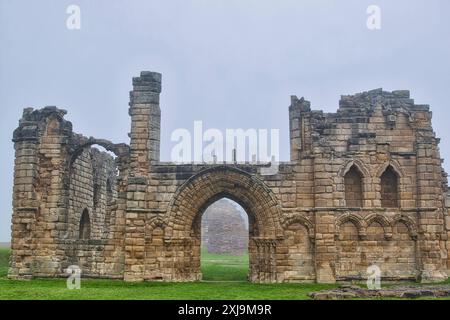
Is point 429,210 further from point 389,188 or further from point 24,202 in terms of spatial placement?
point 24,202

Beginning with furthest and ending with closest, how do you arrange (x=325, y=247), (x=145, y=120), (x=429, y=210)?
(x=145, y=120), (x=429, y=210), (x=325, y=247)

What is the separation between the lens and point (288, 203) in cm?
1886

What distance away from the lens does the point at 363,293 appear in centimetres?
1392

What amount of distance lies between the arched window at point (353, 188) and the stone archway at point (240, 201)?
257cm

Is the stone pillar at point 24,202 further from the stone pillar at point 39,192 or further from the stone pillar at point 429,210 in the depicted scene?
the stone pillar at point 429,210

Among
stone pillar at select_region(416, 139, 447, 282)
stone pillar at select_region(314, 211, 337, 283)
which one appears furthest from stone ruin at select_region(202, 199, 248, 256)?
stone pillar at select_region(416, 139, 447, 282)

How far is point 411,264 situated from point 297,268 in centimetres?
387

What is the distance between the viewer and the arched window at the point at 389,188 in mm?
19078

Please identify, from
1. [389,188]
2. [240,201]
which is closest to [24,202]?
[240,201]

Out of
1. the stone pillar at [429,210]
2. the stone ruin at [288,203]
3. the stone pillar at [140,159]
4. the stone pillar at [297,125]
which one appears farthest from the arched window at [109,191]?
the stone pillar at [429,210]

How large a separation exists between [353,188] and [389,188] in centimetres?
128

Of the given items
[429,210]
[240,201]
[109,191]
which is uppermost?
[109,191]

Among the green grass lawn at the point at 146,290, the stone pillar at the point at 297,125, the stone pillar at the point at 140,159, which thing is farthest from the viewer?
the stone pillar at the point at 297,125

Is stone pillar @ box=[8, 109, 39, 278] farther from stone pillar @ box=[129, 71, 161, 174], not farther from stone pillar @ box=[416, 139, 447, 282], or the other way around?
stone pillar @ box=[416, 139, 447, 282]
